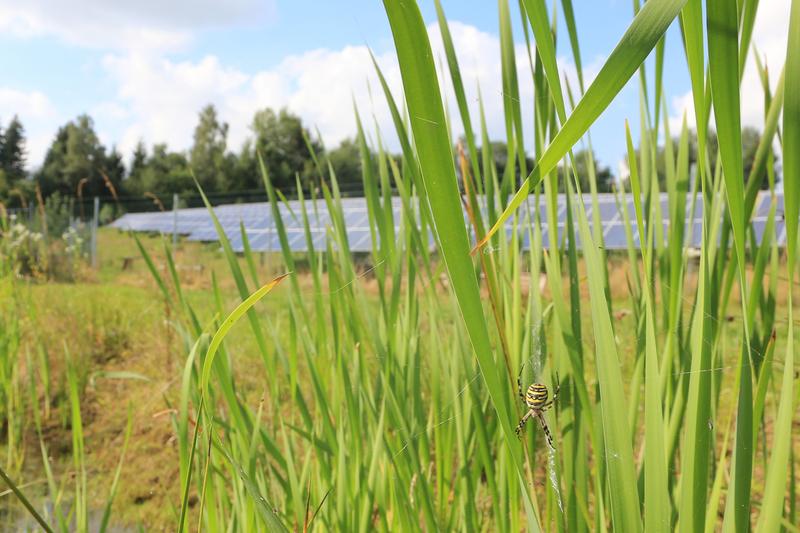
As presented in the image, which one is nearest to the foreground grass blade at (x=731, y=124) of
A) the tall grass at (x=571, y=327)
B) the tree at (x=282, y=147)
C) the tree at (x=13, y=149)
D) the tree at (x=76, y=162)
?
the tall grass at (x=571, y=327)

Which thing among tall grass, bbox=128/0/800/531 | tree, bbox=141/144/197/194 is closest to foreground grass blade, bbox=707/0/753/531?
tall grass, bbox=128/0/800/531

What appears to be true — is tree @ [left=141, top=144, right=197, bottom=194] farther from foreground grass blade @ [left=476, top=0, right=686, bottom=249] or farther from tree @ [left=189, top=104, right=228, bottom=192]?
foreground grass blade @ [left=476, top=0, right=686, bottom=249]

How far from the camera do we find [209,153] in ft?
109

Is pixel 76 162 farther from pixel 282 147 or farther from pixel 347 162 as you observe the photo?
pixel 347 162

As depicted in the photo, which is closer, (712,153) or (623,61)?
(623,61)

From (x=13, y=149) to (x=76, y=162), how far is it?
4.91 meters

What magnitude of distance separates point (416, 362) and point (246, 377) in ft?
6.79

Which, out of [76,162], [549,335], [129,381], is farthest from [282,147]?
[549,335]

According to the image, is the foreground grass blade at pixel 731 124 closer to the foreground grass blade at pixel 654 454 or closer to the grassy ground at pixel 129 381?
the foreground grass blade at pixel 654 454

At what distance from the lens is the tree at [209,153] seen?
102 ft

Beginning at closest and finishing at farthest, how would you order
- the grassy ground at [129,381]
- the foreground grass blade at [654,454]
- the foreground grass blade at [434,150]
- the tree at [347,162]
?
the foreground grass blade at [434,150]
the foreground grass blade at [654,454]
the grassy ground at [129,381]
the tree at [347,162]

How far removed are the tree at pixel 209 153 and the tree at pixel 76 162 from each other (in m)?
3.83

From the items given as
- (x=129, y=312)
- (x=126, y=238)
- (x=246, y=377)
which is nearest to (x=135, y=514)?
(x=246, y=377)

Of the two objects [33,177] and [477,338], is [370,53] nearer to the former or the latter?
[477,338]
